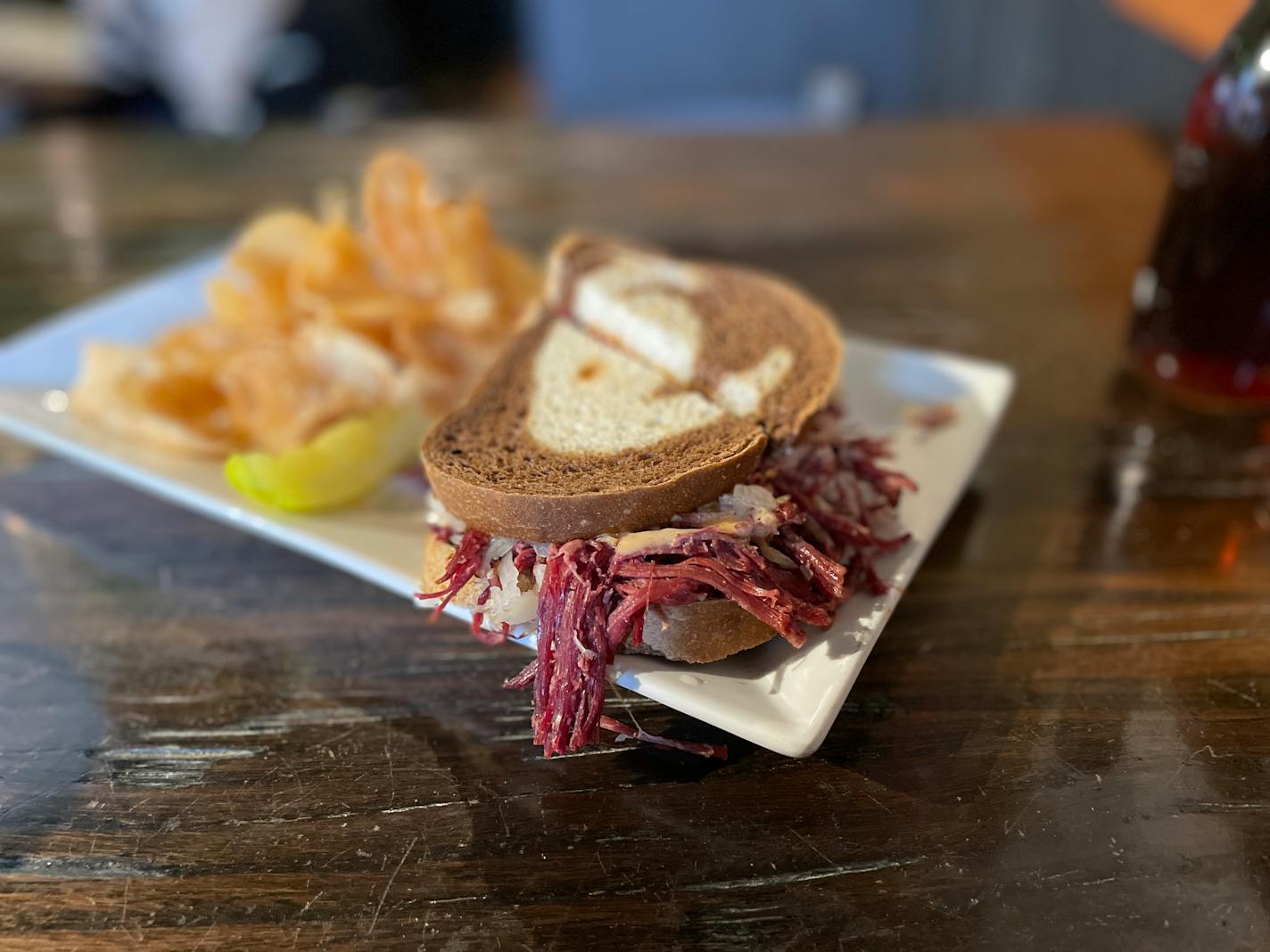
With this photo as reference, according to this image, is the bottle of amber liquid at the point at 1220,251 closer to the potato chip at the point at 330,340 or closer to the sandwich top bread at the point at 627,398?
the sandwich top bread at the point at 627,398

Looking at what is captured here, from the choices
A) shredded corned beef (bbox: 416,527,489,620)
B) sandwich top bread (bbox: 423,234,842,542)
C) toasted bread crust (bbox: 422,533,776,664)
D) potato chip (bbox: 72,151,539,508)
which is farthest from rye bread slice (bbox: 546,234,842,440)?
shredded corned beef (bbox: 416,527,489,620)

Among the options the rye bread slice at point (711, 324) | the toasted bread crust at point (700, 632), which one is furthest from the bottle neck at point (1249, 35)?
the toasted bread crust at point (700, 632)

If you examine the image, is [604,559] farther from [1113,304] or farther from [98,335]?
[1113,304]

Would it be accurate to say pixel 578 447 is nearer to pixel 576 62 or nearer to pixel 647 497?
pixel 647 497

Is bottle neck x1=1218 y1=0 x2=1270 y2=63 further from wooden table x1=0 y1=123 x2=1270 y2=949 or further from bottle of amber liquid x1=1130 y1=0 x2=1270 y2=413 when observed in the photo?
wooden table x1=0 y1=123 x2=1270 y2=949

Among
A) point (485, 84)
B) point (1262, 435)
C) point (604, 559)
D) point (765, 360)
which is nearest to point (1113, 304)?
point (1262, 435)

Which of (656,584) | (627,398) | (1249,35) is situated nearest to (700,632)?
(656,584)
